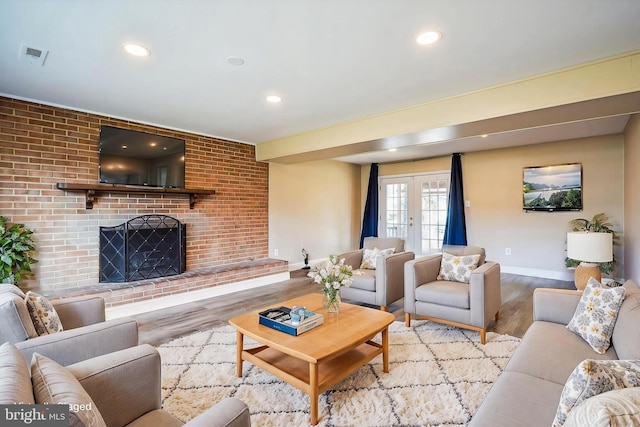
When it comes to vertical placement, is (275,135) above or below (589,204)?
above

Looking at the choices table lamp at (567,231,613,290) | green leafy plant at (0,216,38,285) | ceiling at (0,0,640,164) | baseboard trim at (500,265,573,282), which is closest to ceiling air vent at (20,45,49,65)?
ceiling at (0,0,640,164)

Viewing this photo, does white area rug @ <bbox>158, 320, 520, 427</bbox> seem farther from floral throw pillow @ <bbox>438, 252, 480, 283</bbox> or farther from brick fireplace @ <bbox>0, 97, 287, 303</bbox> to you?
brick fireplace @ <bbox>0, 97, 287, 303</bbox>

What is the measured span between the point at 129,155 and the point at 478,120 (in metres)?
4.00

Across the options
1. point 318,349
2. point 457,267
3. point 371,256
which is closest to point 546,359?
point 318,349

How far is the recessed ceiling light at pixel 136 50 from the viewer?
7.19ft

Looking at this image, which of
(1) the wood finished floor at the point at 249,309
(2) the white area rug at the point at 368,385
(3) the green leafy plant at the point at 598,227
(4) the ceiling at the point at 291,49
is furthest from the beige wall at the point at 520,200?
(2) the white area rug at the point at 368,385

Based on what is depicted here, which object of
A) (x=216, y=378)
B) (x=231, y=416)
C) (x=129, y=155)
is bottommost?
(x=216, y=378)

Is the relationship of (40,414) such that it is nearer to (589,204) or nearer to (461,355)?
(461,355)

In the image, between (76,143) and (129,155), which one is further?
(129,155)

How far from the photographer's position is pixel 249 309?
374cm

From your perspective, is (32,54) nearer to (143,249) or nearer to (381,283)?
(143,249)

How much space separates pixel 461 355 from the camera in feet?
8.27

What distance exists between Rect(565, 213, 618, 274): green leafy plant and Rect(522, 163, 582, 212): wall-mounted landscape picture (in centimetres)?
24

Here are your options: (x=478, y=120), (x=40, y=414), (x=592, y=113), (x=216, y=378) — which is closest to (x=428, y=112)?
(x=478, y=120)
